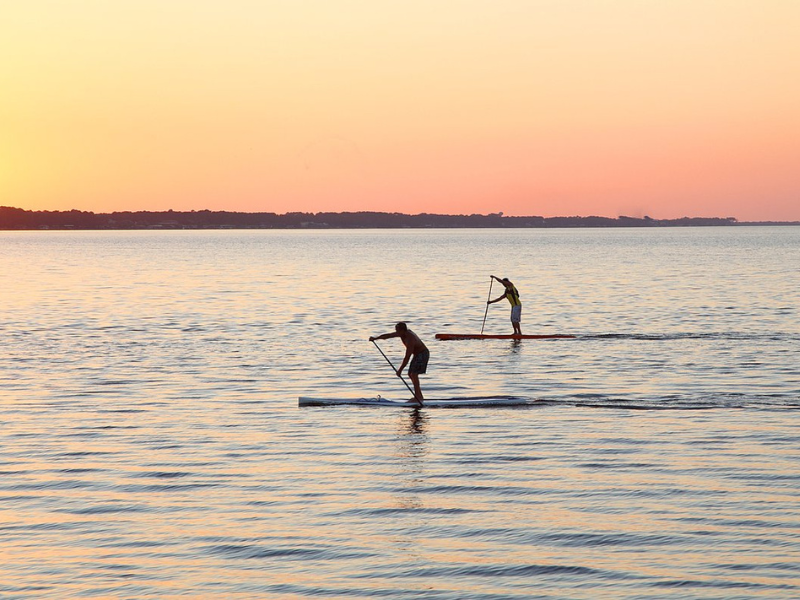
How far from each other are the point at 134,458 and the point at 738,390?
14.9 metres

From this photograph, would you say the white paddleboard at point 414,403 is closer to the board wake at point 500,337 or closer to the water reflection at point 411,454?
the water reflection at point 411,454

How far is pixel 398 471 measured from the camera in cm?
1858

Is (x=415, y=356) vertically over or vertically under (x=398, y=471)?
over

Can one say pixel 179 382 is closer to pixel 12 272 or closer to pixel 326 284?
pixel 326 284

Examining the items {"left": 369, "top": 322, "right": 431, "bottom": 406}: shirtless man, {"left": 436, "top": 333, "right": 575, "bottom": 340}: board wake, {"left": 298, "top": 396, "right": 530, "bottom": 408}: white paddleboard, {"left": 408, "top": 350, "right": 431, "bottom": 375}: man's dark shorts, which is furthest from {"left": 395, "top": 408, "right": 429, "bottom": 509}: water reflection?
{"left": 436, "top": 333, "right": 575, "bottom": 340}: board wake

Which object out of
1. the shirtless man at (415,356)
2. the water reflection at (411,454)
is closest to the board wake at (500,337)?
the shirtless man at (415,356)

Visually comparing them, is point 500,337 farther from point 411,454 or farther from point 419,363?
point 411,454

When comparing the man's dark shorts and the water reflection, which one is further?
the man's dark shorts

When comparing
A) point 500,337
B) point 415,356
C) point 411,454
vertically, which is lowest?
point 500,337

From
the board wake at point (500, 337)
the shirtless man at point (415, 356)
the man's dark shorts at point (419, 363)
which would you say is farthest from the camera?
the board wake at point (500, 337)

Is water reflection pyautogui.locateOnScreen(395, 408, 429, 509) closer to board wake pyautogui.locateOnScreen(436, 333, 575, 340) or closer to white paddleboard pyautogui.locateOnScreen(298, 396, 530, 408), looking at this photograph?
white paddleboard pyautogui.locateOnScreen(298, 396, 530, 408)

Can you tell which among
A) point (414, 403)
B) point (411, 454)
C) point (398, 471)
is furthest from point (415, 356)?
point (398, 471)

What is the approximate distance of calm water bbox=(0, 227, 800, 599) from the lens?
13.3m

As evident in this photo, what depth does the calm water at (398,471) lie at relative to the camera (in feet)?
43.8
